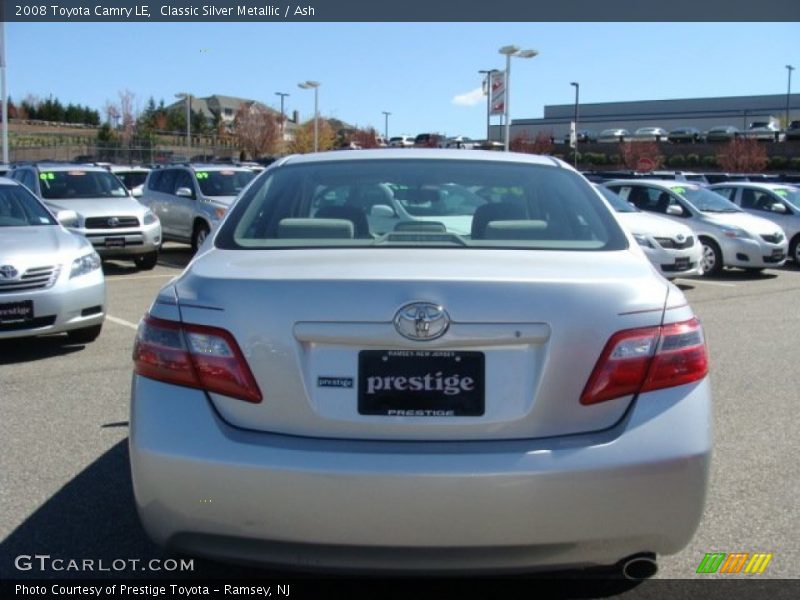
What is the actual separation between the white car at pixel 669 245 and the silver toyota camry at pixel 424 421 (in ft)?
35.3

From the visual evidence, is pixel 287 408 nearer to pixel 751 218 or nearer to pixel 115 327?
pixel 115 327

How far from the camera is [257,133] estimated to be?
78562 mm

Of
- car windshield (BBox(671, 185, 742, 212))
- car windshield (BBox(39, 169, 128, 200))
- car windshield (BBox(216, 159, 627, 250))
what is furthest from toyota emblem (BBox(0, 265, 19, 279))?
car windshield (BBox(671, 185, 742, 212))

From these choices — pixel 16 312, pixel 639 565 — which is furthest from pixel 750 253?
pixel 639 565

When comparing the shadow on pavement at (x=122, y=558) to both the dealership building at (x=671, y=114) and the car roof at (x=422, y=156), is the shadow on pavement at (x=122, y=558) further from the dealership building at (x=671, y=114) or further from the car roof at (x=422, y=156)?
the dealership building at (x=671, y=114)

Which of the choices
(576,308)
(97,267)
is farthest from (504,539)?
(97,267)

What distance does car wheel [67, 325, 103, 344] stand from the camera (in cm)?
827

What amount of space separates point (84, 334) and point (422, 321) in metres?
6.27

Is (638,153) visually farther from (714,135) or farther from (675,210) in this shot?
(675,210)

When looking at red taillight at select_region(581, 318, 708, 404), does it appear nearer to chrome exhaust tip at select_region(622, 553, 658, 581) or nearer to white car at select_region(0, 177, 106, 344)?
chrome exhaust tip at select_region(622, 553, 658, 581)

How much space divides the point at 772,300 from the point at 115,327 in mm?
8658

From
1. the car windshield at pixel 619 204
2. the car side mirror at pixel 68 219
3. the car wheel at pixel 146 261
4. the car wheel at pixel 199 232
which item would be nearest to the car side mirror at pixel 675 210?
the car windshield at pixel 619 204

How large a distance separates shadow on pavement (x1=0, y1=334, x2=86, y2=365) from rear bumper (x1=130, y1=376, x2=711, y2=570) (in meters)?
5.41

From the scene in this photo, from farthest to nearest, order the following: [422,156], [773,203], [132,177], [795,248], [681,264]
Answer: [132,177]
[773,203]
[795,248]
[681,264]
[422,156]
